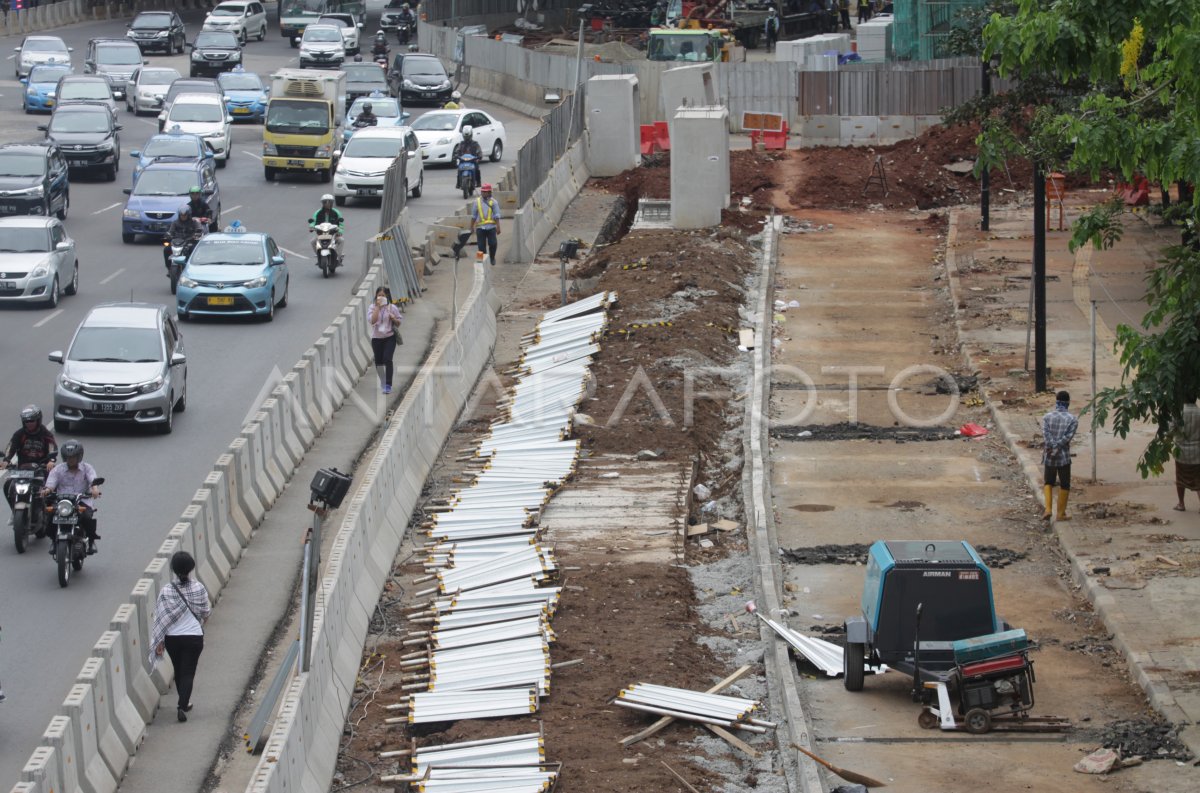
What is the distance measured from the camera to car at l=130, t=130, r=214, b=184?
4094cm

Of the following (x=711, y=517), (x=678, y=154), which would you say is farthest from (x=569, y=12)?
(x=711, y=517)

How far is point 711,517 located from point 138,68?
4345cm

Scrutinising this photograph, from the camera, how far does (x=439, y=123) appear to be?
160 feet

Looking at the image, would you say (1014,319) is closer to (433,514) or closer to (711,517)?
(711,517)

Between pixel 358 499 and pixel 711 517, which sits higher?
pixel 358 499

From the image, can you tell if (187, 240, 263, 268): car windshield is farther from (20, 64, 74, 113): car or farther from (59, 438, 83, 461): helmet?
(20, 64, 74, 113): car

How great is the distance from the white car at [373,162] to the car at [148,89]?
48.0 ft

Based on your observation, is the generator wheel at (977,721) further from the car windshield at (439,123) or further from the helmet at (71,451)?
the car windshield at (439,123)

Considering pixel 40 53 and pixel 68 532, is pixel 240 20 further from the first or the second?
pixel 68 532

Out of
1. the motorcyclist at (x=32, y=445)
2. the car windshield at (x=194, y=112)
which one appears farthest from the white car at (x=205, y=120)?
the motorcyclist at (x=32, y=445)

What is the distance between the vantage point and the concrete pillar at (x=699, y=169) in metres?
39.1

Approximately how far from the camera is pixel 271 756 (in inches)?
496

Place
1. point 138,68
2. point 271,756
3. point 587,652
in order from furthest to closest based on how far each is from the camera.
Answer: point 138,68, point 587,652, point 271,756

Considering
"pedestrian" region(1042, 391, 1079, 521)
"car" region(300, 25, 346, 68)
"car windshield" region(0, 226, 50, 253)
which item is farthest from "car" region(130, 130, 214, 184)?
"car" region(300, 25, 346, 68)
